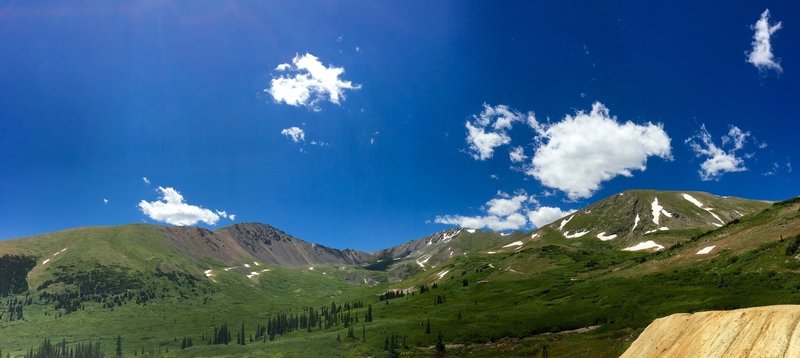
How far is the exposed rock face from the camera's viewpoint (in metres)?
25.0

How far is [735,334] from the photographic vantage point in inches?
1079

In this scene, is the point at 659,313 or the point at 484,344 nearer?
the point at 659,313

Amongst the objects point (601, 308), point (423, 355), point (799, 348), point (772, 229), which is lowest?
point (423, 355)

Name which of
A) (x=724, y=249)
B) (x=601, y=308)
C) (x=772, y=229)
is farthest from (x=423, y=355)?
(x=772, y=229)

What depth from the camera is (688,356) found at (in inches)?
1163

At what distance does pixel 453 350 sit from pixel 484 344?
12.9 m

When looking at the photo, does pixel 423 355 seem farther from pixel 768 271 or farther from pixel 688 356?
pixel 688 356

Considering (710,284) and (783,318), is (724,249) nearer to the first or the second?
(710,284)

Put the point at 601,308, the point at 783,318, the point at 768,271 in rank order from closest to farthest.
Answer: the point at 783,318, the point at 768,271, the point at 601,308

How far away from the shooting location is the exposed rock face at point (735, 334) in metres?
25.0

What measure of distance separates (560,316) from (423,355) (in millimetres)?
58506

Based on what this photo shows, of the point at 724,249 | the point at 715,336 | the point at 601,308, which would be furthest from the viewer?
the point at 724,249

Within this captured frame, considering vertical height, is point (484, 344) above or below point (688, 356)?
below

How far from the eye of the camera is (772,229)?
611 ft
